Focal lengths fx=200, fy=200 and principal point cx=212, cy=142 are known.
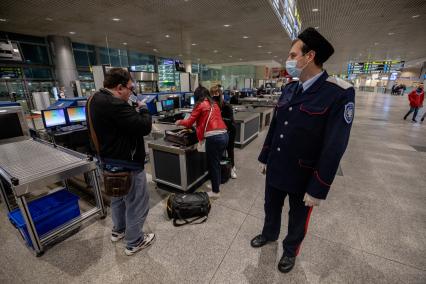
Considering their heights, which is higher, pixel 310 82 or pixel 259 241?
pixel 310 82

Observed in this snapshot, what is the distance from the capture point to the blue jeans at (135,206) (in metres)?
1.74

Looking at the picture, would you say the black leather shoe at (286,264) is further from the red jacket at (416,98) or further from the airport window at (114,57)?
the airport window at (114,57)

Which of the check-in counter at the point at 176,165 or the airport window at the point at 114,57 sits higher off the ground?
the airport window at the point at 114,57

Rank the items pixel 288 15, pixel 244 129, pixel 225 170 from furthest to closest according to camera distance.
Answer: pixel 288 15
pixel 244 129
pixel 225 170

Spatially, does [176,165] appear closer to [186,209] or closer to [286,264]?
[186,209]

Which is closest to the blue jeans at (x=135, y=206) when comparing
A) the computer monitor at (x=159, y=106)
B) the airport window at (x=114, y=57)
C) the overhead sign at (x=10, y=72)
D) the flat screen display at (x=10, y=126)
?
the flat screen display at (x=10, y=126)

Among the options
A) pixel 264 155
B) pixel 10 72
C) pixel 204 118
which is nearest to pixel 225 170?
pixel 204 118

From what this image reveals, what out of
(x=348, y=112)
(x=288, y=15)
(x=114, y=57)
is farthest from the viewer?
(x=114, y=57)

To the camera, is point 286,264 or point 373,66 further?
point 373,66

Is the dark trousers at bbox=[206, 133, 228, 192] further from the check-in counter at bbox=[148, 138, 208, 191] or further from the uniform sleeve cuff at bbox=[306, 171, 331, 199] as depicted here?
the uniform sleeve cuff at bbox=[306, 171, 331, 199]

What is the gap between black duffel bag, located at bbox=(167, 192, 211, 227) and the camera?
2287 millimetres

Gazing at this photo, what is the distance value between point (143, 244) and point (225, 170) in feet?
5.30

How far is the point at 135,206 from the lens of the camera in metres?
1.77

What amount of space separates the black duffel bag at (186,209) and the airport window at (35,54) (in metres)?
12.4
